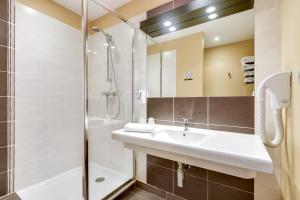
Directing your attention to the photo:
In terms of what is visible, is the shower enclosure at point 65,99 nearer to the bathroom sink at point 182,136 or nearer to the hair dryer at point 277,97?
the bathroom sink at point 182,136

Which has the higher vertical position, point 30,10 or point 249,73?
point 30,10

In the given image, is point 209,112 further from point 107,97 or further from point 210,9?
point 107,97

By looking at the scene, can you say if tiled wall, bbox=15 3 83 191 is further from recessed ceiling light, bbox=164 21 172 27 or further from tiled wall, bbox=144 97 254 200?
recessed ceiling light, bbox=164 21 172 27

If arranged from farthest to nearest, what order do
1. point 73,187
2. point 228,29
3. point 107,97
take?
point 73,187
point 107,97
point 228,29

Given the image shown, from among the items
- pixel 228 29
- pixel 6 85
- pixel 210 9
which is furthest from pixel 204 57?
pixel 6 85

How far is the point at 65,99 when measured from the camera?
190cm

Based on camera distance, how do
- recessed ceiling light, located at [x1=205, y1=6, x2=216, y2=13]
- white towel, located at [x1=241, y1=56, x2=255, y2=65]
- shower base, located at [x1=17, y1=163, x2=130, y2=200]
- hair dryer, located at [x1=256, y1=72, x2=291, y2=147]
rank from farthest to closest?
shower base, located at [x1=17, y1=163, x2=130, y2=200] < recessed ceiling light, located at [x1=205, y1=6, x2=216, y2=13] < white towel, located at [x1=241, y1=56, x2=255, y2=65] < hair dryer, located at [x1=256, y1=72, x2=291, y2=147]

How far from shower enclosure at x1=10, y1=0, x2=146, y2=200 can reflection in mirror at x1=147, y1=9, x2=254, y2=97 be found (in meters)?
0.24

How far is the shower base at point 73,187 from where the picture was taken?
134cm

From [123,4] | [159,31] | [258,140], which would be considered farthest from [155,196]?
[123,4]

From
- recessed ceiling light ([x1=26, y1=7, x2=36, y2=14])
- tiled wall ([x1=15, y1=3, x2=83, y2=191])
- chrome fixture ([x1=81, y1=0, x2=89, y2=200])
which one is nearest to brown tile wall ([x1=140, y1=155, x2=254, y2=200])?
chrome fixture ([x1=81, y1=0, x2=89, y2=200])

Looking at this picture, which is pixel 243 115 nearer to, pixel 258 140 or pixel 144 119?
pixel 258 140

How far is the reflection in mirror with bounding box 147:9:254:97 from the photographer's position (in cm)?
114

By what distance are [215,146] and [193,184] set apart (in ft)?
2.00
